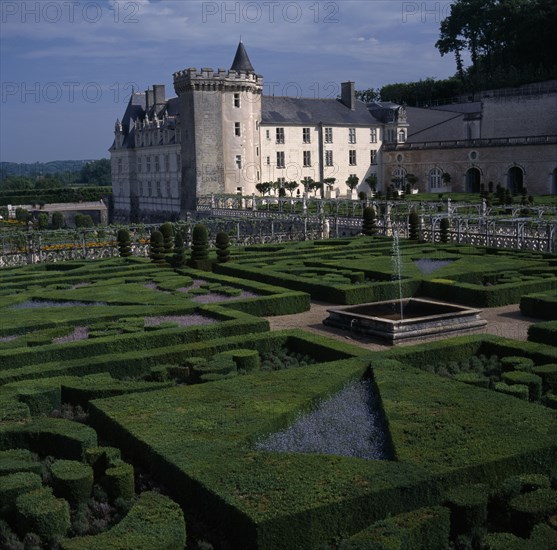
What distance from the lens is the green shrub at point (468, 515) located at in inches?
294

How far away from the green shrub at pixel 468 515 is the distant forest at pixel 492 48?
58905 mm

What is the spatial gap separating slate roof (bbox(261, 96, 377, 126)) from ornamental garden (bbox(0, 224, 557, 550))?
40025 millimetres

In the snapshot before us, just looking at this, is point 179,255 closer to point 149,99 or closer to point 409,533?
A: point 409,533

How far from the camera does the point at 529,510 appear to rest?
742cm

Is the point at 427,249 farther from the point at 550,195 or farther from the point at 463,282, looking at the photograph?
the point at 550,195

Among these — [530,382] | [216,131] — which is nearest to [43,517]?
[530,382]

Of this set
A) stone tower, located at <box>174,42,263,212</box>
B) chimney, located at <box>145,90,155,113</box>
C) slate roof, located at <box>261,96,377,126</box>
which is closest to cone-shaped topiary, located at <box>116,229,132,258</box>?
stone tower, located at <box>174,42,263,212</box>

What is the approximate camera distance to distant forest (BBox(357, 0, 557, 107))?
6288 centimetres

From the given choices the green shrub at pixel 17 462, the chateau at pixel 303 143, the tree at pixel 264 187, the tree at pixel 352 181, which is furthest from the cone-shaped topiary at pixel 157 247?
the tree at pixel 352 181

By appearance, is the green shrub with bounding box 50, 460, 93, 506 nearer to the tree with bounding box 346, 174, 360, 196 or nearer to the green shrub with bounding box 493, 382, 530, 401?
the green shrub with bounding box 493, 382, 530, 401

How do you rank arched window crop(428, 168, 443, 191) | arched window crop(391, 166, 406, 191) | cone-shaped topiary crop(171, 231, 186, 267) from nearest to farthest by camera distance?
cone-shaped topiary crop(171, 231, 186, 267) < arched window crop(428, 168, 443, 191) < arched window crop(391, 166, 406, 191)

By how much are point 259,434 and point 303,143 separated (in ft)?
160

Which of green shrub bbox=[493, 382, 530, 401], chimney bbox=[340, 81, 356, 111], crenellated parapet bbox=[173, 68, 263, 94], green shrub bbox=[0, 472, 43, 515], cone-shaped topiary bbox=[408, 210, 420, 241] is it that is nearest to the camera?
green shrub bbox=[0, 472, 43, 515]

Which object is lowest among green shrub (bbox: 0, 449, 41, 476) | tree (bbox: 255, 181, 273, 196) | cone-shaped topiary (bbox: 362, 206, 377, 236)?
green shrub (bbox: 0, 449, 41, 476)
